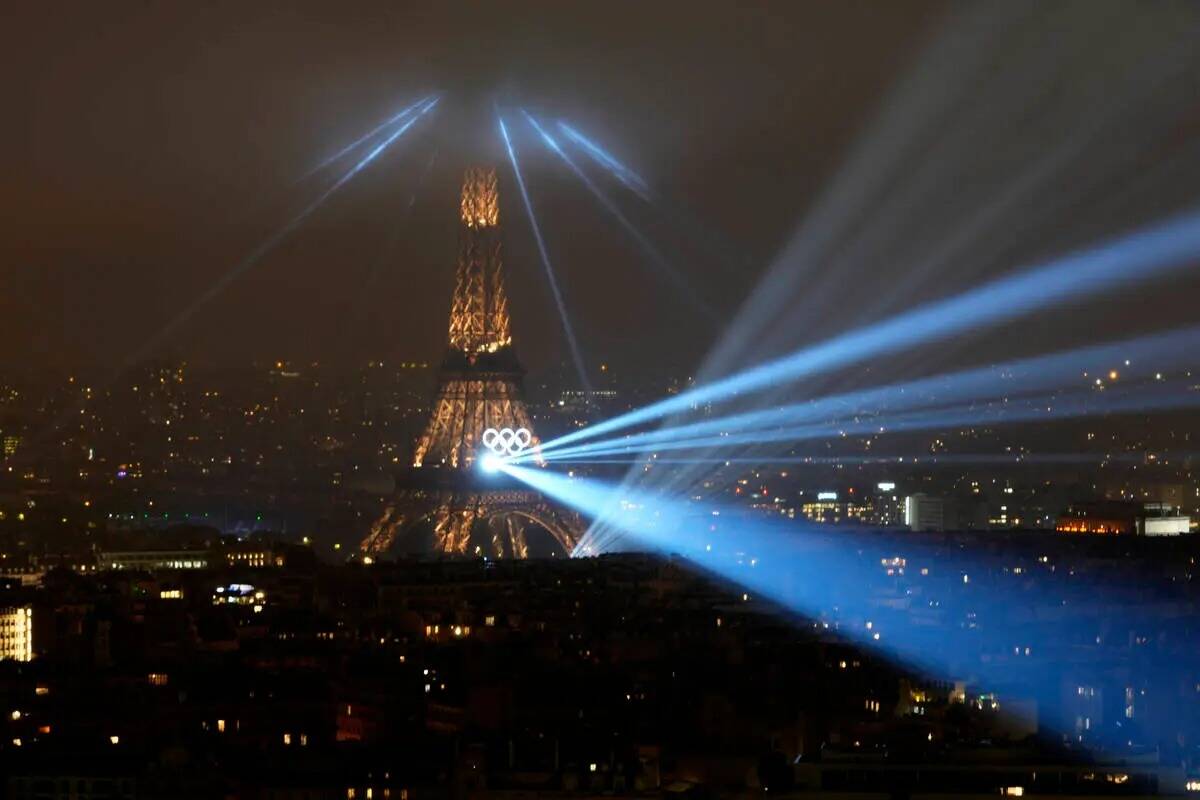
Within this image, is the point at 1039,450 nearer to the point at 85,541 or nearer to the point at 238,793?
the point at 85,541

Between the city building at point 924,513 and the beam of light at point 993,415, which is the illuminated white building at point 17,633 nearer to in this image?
the city building at point 924,513

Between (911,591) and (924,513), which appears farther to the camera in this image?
(924,513)

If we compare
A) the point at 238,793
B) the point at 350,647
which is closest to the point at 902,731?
the point at 238,793

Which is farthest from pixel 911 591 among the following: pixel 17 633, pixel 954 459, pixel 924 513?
pixel 954 459

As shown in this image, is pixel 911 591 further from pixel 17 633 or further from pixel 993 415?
pixel 993 415

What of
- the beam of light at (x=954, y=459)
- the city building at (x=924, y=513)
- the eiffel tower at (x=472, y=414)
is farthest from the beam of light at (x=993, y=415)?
the eiffel tower at (x=472, y=414)

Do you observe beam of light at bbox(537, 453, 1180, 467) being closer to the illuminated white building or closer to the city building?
the city building
